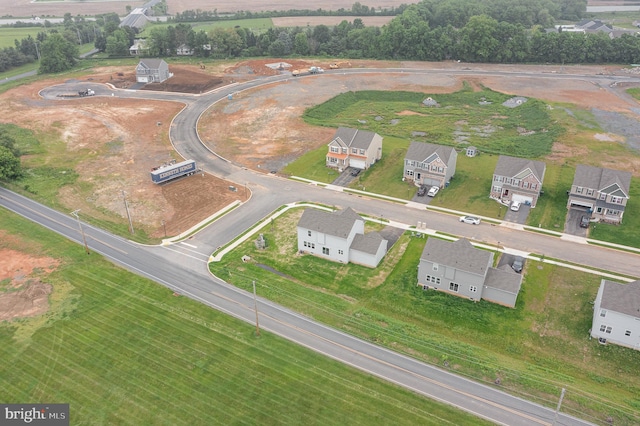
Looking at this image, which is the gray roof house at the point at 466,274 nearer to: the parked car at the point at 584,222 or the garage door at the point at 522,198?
the parked car at the point at 584,222

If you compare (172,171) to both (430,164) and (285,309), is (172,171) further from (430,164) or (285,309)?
(430,164)

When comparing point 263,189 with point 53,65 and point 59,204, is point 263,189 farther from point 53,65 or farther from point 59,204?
point 53,65

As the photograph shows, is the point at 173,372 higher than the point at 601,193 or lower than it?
lower

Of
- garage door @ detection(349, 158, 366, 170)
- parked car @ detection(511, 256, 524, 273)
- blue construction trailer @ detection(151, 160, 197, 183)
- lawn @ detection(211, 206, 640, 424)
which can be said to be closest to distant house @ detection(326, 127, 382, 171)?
garage door @ detection(349, 158, 366, 170)

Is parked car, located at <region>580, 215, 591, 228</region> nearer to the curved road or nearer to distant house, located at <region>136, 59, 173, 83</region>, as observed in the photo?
the curved road

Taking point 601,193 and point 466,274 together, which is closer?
point 466,274

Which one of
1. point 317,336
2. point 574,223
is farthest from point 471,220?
point 317,336

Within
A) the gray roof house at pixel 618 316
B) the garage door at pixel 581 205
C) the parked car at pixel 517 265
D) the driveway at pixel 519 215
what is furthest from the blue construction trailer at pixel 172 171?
the gray roof house at pixel 618 316
